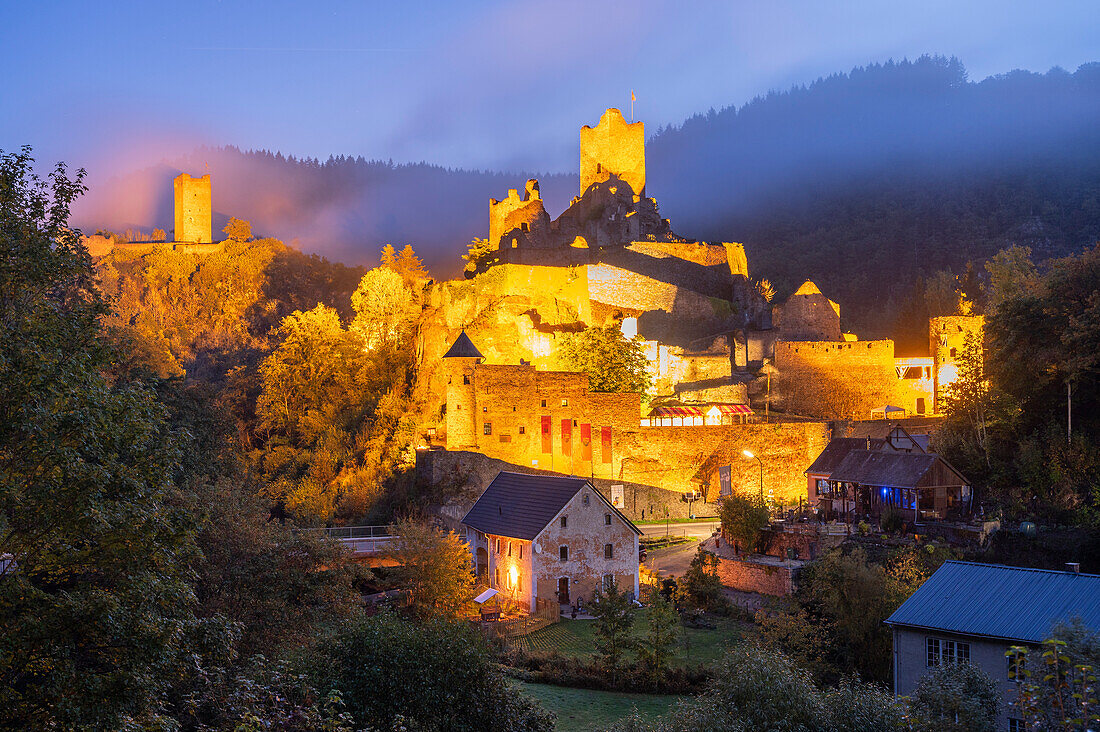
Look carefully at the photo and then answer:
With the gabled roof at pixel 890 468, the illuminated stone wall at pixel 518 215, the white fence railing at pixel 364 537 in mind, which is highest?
the illuminated stone wall at pixel 518 215

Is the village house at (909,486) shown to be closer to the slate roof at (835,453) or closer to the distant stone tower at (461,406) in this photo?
the slate roof at (835,453)

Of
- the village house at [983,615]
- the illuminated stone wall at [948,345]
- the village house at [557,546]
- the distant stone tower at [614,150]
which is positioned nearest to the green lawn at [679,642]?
the village house at [557,546]

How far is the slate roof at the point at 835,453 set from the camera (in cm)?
4144

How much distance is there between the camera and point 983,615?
23031mm

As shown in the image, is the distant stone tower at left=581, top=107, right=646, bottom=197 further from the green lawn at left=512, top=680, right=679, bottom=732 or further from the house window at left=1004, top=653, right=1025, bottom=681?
the house window at left=1004, top=653, right=1025, bottom=681

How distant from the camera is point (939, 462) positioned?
36438mm

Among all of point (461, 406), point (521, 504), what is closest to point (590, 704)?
point (521, 504)

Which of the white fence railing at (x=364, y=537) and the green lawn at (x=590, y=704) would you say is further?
the white fence railing at (x=364, y=537)

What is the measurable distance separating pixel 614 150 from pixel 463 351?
31085 millimetres

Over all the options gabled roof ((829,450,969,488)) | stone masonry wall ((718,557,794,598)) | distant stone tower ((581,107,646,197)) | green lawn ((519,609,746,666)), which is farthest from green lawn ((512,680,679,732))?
distant stone tower ((581,107,646,197))

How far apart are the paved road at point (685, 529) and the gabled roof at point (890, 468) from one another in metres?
6.59

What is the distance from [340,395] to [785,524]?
25342mm

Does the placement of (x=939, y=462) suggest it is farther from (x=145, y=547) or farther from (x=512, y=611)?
(x=145, y=547)

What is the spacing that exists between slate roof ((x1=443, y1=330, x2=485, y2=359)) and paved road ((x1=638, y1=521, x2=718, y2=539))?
36.3ft
